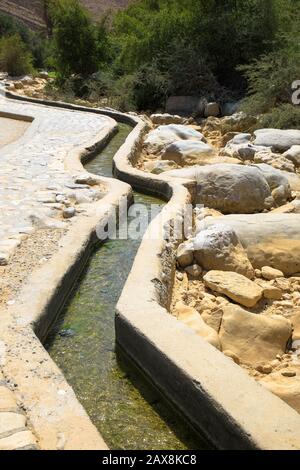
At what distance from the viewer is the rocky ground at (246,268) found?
3441 mm

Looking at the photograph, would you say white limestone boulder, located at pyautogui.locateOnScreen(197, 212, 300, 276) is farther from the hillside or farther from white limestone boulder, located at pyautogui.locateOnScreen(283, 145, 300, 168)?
the hillside

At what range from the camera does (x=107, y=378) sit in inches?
120

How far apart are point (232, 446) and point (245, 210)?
419 cm

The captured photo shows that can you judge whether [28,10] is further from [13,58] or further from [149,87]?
[149,87]

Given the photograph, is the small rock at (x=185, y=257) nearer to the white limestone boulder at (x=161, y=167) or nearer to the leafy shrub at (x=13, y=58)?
the white limestone boulder at (x=161, y=167)

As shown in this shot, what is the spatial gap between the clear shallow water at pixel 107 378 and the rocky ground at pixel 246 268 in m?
0.60

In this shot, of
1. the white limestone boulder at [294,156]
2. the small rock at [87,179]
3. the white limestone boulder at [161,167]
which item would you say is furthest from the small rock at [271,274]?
the white limestone boulder at [294,156]

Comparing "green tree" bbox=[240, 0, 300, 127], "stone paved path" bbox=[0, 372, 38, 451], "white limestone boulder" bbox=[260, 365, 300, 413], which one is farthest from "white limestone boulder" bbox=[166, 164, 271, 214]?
"green tree" bbox=[240, 0, 300, 127]

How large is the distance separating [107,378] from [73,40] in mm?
18300

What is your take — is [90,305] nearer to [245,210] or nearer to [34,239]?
[34,239]

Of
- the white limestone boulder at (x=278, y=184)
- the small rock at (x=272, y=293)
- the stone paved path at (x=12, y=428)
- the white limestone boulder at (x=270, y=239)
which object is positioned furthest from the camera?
the white limestone boulder at (x=278, y=184)

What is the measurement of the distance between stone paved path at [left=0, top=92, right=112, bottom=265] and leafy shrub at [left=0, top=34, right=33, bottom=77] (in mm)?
13687

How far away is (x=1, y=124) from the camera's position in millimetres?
12000

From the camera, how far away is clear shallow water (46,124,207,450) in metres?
2.59
